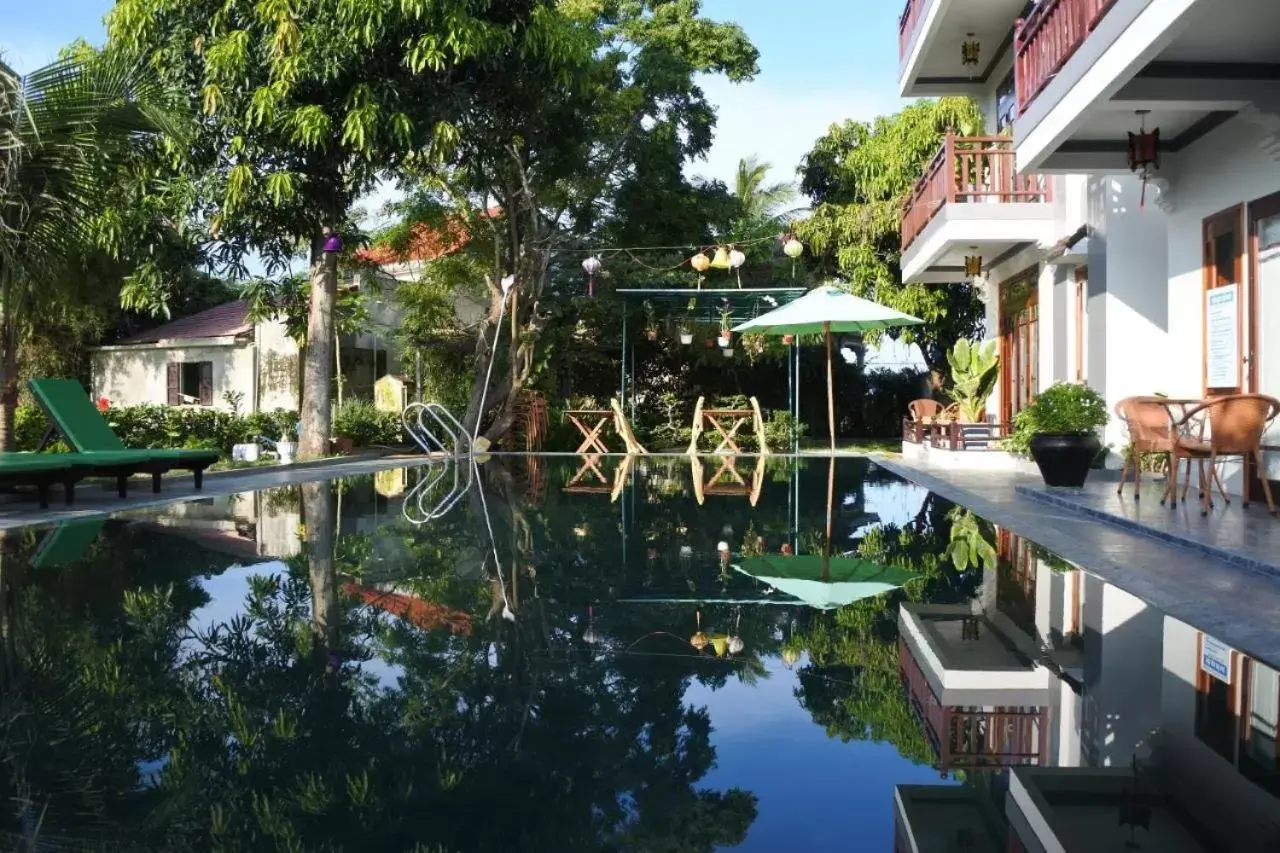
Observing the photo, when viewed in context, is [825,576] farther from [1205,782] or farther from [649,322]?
[649,322]

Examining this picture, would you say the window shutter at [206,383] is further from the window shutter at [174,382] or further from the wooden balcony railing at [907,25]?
the wooden balcony railing at [907,25]

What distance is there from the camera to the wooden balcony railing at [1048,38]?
355 inches

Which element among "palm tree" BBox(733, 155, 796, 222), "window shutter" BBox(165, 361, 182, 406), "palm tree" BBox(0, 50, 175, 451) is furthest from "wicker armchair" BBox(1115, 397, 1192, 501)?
"window shutter" BBox(165, 361, 182, 406)

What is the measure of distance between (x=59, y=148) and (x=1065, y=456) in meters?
9.42

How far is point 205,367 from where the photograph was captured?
24969 mm

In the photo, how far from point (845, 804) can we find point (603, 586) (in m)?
3.37

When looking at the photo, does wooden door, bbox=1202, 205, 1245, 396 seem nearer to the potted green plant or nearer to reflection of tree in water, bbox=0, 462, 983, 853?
the potted green plant

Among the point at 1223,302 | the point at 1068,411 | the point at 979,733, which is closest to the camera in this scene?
the point at 979,733

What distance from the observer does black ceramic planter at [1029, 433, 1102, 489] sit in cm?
1050

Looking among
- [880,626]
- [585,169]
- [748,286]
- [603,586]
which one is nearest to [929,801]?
[880,626]

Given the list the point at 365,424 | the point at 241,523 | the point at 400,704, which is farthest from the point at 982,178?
the point at 400,704

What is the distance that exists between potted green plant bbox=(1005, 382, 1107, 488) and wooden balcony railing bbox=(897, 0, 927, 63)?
7.47 metres

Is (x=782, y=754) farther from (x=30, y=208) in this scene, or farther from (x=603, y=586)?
(x=30, y=208)

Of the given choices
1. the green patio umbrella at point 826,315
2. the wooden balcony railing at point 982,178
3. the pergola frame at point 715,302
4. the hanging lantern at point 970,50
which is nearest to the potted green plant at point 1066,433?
the wooden balcony railing at point 982,178
